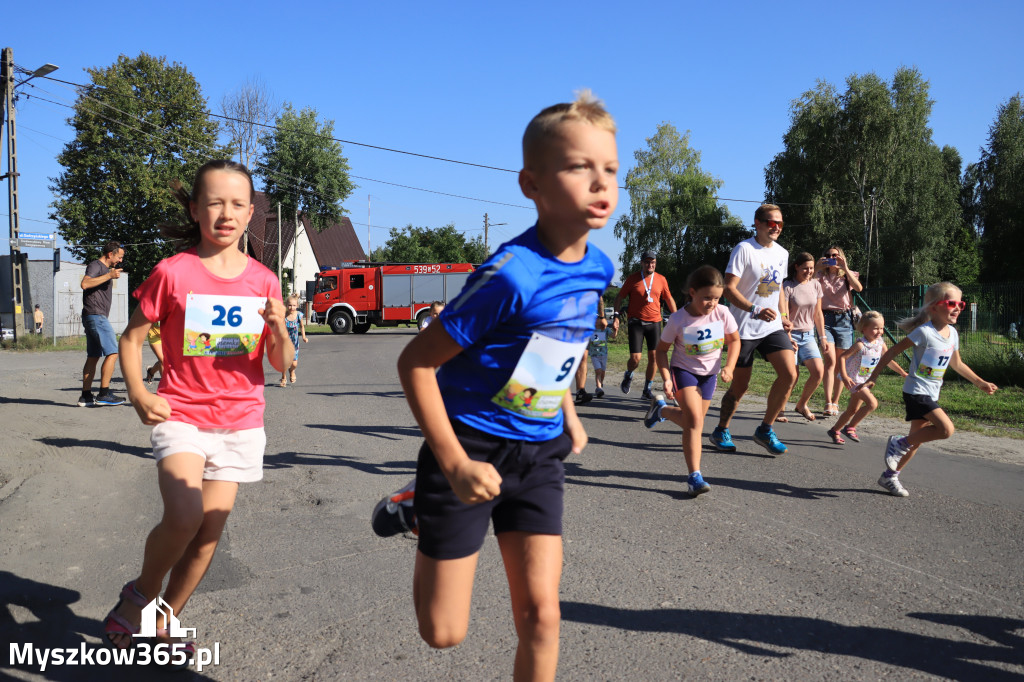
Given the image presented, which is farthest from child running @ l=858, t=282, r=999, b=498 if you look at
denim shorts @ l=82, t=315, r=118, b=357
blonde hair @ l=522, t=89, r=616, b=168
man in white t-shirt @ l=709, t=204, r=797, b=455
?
denim shorts @ l=82, t=315, r=118, b=357

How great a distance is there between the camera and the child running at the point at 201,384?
2.87 meters

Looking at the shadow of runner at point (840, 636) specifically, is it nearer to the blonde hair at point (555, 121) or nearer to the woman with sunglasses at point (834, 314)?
the blonde hair at point (555, 121)

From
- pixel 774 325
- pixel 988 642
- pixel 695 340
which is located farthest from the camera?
pixel 774 325

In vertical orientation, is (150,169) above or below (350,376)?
above

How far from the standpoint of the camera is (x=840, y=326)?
32.8 feet

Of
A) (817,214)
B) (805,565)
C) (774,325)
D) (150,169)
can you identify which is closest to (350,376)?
(774,325)

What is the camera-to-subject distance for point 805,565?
13.7 feet

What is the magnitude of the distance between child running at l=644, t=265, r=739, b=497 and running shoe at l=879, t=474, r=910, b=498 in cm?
130

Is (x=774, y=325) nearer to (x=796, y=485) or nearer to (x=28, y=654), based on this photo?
(x=796, y=485)

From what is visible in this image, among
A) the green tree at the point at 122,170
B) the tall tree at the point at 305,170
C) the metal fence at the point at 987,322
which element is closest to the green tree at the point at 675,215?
the tall tree at the point at 305,170

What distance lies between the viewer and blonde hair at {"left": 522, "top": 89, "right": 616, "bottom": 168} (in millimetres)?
2014

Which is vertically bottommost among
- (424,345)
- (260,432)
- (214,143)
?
(260,432)

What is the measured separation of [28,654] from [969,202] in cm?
6957

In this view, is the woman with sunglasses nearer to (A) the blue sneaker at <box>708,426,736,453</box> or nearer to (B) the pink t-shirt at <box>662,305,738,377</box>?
(A) the blue sneaker at <box>708,426,736,453</box>
